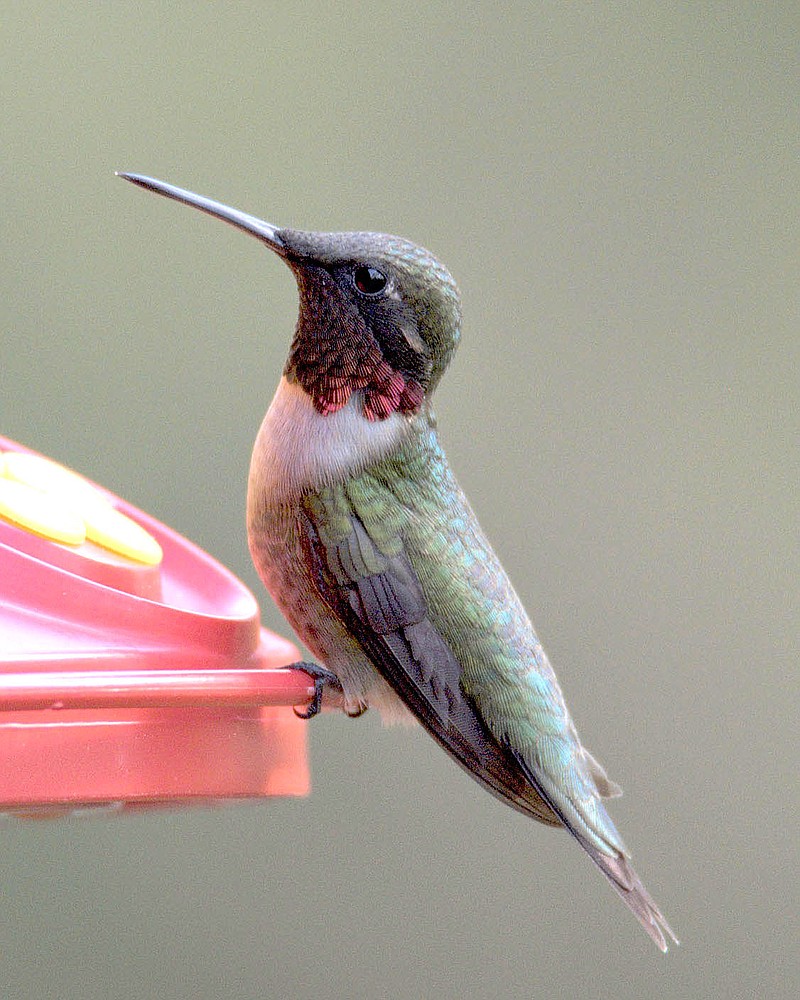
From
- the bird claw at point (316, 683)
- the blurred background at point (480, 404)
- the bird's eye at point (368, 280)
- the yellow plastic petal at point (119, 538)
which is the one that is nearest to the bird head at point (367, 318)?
the bird's eye at point (368, 280)

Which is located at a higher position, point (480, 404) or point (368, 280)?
point (368, 280)

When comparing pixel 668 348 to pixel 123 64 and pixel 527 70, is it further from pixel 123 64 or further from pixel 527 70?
pixel 123 64

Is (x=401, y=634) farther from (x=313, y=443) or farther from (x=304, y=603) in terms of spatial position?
(x=313, y=443)

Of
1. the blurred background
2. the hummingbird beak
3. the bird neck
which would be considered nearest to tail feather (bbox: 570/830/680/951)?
the bird neck

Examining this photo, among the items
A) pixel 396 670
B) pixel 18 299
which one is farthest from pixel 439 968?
pixel 396 670

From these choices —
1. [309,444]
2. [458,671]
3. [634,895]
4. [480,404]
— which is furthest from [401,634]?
[480,404]

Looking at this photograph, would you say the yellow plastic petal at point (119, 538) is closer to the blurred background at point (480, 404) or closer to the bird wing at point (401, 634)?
the bird wing at point (401, 634)
